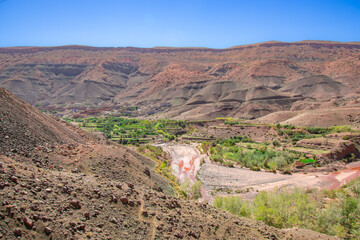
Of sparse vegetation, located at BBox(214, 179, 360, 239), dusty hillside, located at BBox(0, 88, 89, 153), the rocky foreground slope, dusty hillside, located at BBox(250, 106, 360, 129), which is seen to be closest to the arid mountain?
dusty hillside, located at BBox(250, 106, 360, 129)

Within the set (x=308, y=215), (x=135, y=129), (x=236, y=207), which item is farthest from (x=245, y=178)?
(x=135, y=129)

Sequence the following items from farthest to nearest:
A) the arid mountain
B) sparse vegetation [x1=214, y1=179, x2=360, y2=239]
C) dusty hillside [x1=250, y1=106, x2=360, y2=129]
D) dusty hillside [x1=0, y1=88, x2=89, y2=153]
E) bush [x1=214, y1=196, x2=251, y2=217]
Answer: the arid mountain, dusty hillside [x1=250, y1=106, x2=360, y2=129], bush [x1=214, y1=196, x2=251, y2=217], sparse vegetation [x1=214, y1=179, x2=360, y2=239], dusty hillside [x1=0, y1=88, x2=89, y2=153]

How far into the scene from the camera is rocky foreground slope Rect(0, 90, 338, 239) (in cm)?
896

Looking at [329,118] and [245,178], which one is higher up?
[329,118]

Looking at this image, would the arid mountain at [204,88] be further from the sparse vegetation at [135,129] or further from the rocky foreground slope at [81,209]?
the rocky foreground slope at [81,209]

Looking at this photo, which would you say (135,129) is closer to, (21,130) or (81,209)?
(21,130)

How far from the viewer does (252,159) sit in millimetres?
53531

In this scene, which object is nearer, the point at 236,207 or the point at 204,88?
the point at 236,207

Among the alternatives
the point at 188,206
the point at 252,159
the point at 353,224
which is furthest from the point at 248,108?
the point at 188,206

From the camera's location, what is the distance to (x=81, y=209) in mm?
10688

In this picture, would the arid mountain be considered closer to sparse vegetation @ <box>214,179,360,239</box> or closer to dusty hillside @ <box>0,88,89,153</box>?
sparse vegetation @ <box>214,179,360,239</box>

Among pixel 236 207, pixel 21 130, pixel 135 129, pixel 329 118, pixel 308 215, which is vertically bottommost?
pixel 135 129

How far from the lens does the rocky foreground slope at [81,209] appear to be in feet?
29.4

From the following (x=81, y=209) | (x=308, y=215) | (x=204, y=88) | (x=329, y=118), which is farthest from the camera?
(x=204, y=88)
